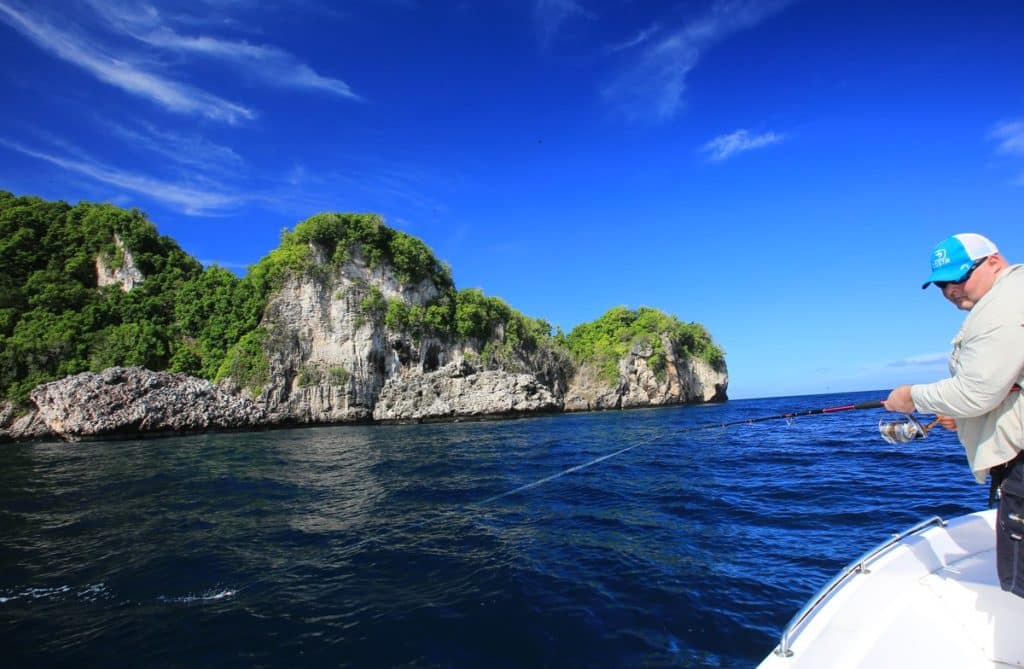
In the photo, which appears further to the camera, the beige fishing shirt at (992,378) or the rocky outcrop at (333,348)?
the rocky outcrop at (333,348)

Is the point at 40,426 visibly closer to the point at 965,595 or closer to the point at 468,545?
the point at 468,545

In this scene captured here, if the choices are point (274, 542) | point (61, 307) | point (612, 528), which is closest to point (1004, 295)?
point (612, 528)

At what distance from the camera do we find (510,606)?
17.8ft

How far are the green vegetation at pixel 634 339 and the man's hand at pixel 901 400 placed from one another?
232 feet

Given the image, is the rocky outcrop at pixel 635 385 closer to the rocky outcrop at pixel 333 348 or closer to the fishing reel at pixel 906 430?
the rocky outcrop at pixel 333 348

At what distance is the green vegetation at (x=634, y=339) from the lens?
75375 millimetres

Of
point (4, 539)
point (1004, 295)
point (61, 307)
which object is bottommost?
point (4, 539)

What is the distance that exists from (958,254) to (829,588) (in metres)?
2.51

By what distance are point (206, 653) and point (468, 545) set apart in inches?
144

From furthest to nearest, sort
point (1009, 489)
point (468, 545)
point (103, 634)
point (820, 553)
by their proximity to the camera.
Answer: point (468, 545) → point (820, 553) → point (103, 634) → point (1009, 489)

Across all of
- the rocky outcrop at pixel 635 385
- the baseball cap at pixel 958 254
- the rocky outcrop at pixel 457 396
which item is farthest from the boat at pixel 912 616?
the rocky outcrop at pixel 635 385

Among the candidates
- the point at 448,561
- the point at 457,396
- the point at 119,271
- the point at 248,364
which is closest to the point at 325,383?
the point at 248,364

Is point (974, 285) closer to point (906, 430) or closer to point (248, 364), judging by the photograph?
point (906, 430)

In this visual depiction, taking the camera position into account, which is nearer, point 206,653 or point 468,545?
point 206,653
